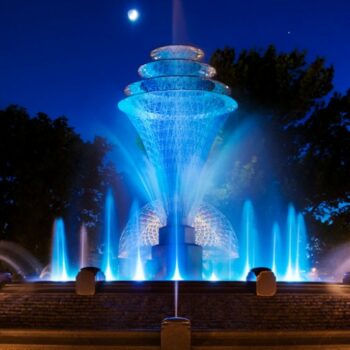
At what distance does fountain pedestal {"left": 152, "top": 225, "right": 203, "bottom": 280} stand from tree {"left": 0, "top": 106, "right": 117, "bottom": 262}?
16943 mm

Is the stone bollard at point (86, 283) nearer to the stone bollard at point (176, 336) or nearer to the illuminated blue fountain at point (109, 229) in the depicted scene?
the stone bollard at point (176, 336)

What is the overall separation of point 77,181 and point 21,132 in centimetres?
492

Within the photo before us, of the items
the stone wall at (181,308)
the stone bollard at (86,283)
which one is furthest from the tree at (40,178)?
the stone bollard at (86,283)

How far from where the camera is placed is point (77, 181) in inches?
1550

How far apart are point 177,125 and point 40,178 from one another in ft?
56.7

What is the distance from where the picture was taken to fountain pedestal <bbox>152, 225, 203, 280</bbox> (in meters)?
21.6

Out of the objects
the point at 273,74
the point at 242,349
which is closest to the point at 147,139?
the point at 242,349

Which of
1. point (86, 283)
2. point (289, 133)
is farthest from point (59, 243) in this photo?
point (86, 283)

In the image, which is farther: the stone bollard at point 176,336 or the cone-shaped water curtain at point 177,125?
the cone-shaped water curtain at point 177,125

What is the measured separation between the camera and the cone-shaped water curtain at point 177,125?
21844mm

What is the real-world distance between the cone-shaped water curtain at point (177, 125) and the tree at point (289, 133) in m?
12.0

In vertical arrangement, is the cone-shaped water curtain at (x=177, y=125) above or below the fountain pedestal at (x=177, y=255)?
above

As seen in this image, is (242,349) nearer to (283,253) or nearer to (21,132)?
(283,253)

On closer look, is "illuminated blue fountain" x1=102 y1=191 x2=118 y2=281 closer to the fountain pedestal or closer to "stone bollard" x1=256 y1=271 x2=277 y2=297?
the fountain pedestal
